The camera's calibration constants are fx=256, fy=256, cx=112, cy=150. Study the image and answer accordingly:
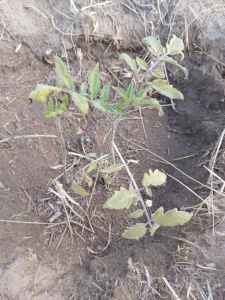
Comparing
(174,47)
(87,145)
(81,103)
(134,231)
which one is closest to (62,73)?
(81,103)

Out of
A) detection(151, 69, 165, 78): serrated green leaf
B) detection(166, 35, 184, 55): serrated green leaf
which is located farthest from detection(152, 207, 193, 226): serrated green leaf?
detection(166, 35, 184, 55): serrated green leaf

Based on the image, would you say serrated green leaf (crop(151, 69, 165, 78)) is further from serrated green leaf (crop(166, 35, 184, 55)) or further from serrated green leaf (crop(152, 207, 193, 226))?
serrated green leaf (crop(152, 207, 193, 226))

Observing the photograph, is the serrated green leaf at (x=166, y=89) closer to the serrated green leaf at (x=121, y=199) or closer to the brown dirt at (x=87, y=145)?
the serrated green leaf at (x=121, y=199)

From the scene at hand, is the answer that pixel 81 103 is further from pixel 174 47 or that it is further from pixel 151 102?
pixel 174 47

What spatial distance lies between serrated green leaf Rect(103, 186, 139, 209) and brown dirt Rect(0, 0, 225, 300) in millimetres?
350

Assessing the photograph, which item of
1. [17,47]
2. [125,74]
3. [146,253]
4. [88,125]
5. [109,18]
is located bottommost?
[146,253]

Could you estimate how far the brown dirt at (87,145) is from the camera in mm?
1096

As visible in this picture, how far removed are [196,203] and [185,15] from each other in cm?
143

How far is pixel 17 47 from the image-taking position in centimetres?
179

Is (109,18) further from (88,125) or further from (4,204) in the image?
(4,204)

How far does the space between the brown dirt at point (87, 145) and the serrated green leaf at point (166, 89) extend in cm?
63

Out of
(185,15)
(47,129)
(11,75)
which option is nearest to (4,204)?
(47,129)

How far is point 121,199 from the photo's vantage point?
3.00 ft

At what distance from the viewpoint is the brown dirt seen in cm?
110
